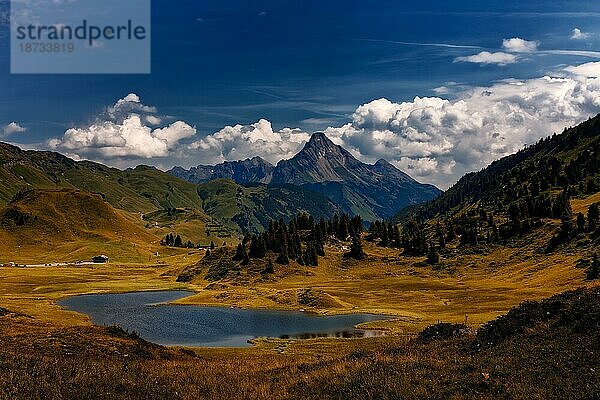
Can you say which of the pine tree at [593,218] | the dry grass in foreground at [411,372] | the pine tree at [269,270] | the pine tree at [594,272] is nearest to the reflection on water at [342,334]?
the dry grass in foreground at [411,372]

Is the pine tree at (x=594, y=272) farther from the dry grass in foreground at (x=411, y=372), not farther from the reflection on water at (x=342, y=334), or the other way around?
the dry grass in foreground at (x=411, y=372)

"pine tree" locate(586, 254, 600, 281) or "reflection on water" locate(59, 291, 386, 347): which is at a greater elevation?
"pine tree" locate(586, 254, 600, 281)

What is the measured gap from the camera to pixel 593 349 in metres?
23.2

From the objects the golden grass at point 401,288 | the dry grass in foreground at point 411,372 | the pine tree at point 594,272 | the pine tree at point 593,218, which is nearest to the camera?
the dry grass in foreground at point 411,372

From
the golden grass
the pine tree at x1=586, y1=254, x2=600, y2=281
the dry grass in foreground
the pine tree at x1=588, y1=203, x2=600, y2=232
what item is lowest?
the golden grass

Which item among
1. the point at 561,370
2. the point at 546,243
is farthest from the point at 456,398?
the point at 546,243

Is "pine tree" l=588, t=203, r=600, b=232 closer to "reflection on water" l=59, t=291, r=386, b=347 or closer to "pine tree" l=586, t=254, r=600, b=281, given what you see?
"pine tree" l=586, t=254, r=600, b=281

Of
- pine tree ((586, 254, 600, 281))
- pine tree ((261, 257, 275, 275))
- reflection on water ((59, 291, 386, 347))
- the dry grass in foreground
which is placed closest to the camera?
the dry grass in foreground

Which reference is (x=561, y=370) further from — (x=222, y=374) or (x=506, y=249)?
(x=506, y=249)

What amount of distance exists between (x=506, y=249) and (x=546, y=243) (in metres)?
17.3

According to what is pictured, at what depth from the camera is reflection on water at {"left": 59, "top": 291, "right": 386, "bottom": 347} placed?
83938mm

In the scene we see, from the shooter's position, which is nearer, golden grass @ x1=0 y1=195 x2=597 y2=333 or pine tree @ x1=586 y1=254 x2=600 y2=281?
golden grass @ x1=0 y1=195 x2=597 y2=333

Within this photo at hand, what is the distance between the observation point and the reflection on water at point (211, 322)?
8394 centimetres

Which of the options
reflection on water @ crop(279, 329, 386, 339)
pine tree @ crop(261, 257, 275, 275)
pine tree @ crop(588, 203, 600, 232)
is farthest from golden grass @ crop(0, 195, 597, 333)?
pine tree @ crop(588, 203, 600, 232)
